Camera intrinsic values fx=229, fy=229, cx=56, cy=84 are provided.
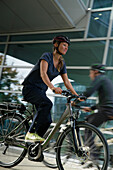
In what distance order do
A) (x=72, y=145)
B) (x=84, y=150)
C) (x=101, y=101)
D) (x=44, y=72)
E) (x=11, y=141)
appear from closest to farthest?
(x=84, y=150), (x=72, y=145), (x=44, y=72), (x=101, y=101), (x=11, y=141)

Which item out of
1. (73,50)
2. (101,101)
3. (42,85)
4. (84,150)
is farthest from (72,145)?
(73,50)

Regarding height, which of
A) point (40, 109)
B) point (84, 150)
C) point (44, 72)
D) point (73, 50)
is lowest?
point (84, 150)

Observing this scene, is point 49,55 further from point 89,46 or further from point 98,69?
point 89,46

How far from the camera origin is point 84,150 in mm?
2709

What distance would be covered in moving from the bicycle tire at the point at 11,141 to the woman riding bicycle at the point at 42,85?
1.16ft

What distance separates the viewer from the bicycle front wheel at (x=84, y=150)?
2.61 meters

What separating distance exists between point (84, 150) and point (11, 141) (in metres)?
1.27

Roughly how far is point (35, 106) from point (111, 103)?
109cm

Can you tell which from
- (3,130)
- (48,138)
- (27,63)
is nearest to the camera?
(48,138)

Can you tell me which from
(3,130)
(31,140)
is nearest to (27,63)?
(3,130)

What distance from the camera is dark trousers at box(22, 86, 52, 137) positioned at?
313cm

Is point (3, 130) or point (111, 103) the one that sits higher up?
point (111, 103)

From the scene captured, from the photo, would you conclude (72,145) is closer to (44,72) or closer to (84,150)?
(84,150)

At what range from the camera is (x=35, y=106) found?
3.35 metres
